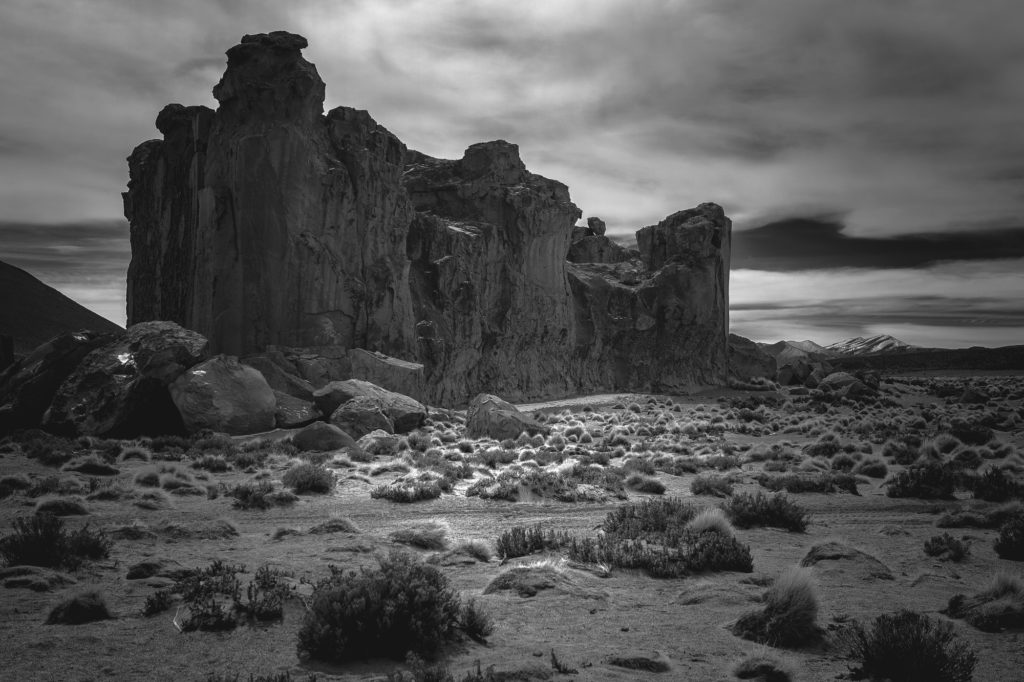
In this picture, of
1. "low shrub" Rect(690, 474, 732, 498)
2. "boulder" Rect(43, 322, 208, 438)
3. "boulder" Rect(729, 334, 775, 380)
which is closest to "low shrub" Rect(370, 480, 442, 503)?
"low shrub" Rect(690, 474, 732, 498)

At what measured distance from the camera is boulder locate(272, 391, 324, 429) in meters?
24.7

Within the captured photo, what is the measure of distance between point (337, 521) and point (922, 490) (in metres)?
12.2

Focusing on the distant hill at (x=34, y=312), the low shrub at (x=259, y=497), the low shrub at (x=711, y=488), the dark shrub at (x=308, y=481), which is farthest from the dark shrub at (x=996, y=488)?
the distant hill at (x=34, y=312)

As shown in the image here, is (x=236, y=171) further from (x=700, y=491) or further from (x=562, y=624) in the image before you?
(x=562, y=624)

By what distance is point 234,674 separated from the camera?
4.91 m

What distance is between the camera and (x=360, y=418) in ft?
79.1

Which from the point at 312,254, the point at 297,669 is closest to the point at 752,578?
the point at 297,669

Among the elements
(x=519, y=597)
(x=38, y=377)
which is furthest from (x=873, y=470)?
(x=38, y=377)

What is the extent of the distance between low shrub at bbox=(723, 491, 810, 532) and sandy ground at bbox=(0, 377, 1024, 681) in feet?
0.89

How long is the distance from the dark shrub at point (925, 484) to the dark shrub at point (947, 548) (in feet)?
15.8

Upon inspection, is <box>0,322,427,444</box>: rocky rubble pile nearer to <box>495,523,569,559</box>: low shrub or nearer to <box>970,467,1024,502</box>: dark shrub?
<box>495,523,569,559</box>: low shrub

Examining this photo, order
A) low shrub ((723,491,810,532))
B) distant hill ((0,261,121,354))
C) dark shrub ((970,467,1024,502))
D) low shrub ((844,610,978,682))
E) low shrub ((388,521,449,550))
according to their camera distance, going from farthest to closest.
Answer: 1. distant hill ((0,261,121,354))
2. dark shrub ((970,467,1024,502))
3. low shrub ((723,491,810,532))
4. low shrub ((388,521,449,550))
5. low shrub ((844,610,978,682))

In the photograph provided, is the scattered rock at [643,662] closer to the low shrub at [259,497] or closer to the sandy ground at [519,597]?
the sandy ground at [519,597]

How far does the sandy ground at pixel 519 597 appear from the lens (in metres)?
5.13
